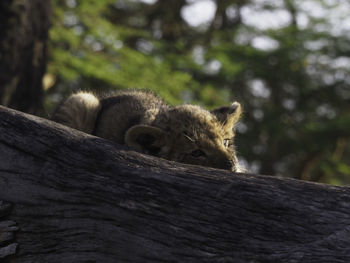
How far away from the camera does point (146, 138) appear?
525 centimetres

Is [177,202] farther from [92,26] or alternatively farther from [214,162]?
[92,26]

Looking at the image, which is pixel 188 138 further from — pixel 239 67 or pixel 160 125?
pixel 239 67

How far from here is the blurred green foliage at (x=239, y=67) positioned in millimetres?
13438

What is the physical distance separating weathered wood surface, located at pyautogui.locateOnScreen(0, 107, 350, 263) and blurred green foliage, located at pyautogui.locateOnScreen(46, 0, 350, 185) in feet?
28.2

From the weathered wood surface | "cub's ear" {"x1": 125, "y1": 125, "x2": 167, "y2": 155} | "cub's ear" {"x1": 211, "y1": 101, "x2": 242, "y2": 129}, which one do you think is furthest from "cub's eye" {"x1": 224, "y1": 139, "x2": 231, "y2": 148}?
the weathered wood surface

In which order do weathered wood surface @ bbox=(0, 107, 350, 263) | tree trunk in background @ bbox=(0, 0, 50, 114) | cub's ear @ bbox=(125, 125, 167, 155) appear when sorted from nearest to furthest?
weathered wood surface @ bbox=(0, 107, 350, 263) < cub's ear @ bbox=(125, 125, 167, 155) < tree trunk in background @ bbox=(0, 0, 50, 114)

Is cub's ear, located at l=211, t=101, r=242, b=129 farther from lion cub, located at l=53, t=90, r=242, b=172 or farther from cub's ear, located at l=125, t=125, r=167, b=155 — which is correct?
cub's ear, located at l=125, t=125, r=167, b=155

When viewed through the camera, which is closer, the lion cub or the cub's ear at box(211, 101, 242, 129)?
the lion cub

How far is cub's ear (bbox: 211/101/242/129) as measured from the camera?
588 centimetres

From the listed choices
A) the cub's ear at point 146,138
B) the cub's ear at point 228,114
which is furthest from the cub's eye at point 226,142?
the cub's ear at point 146,138

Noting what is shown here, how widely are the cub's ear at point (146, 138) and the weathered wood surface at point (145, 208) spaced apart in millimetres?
1182

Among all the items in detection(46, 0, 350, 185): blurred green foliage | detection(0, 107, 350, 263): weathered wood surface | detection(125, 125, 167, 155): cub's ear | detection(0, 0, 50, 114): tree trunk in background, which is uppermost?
detection(46, 0, 350, 185): blurred green foliage

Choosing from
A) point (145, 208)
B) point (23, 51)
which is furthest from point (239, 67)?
point (145, 208)

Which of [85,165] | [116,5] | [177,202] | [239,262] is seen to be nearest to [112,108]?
[85,165]
